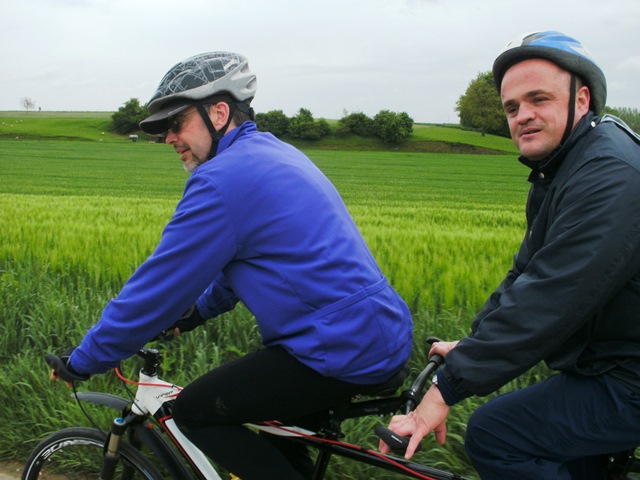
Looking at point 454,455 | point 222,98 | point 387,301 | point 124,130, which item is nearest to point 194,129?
point 222,98

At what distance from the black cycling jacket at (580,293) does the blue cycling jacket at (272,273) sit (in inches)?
15.1

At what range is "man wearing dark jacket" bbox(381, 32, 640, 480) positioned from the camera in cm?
148

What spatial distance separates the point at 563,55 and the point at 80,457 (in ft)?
7.94

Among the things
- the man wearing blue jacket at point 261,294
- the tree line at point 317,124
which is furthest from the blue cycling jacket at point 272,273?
the tree line at point 317,124

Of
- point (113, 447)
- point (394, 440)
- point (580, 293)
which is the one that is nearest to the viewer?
point (580, 293)

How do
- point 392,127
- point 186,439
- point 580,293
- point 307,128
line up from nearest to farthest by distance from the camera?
point 580,293
point 186,439
point 392,127
point 307,128

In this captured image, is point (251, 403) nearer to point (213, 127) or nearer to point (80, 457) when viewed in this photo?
point (213, 127)

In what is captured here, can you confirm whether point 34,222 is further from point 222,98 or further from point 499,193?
point 499,193

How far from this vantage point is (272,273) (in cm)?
194

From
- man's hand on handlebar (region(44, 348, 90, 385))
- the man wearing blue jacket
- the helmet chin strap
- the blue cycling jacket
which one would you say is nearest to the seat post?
the man wearing blue jacket

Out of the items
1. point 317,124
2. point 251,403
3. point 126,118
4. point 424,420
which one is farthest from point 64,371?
point 126,118

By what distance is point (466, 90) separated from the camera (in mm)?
95188

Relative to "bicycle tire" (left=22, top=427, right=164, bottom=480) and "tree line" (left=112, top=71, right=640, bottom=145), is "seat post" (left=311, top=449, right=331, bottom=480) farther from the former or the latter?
"tree line" (left=112, top=71, right=640, bottom=145)

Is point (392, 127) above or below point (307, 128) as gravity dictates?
above
